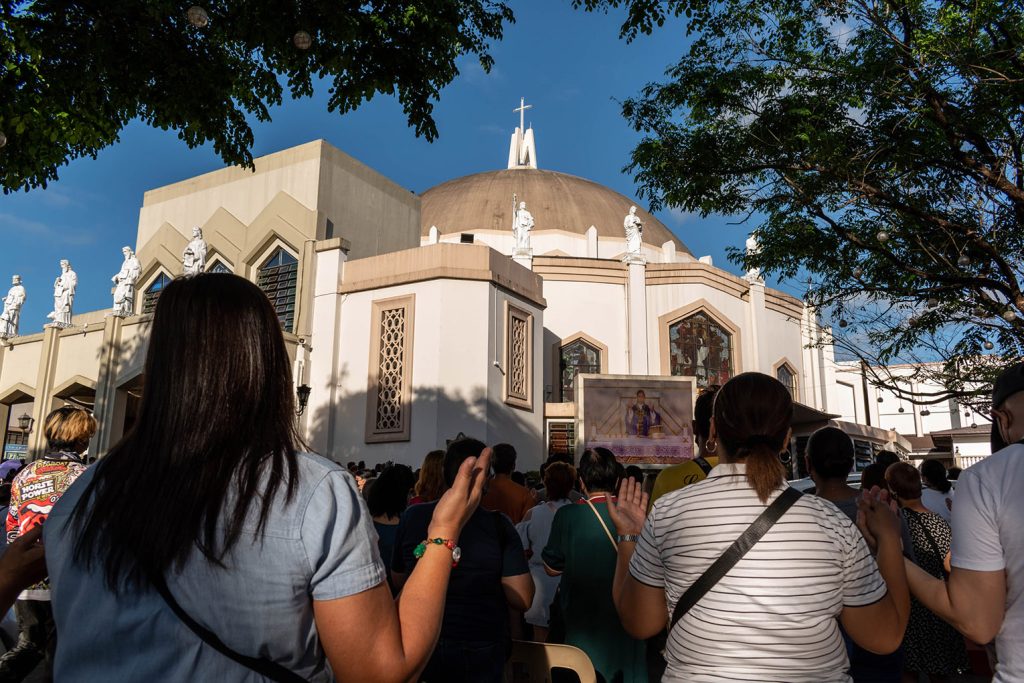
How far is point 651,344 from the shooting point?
2977cm

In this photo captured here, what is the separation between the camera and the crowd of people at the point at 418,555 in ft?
4.54

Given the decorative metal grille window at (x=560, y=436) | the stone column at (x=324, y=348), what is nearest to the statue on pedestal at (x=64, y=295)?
the stone column at (x=324, y=348)

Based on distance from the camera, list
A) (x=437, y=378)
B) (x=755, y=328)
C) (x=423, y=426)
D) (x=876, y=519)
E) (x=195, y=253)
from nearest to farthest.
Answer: (x=876, y=519) → (x=423, y=426) → (x=437, y=378) → (x=195, y=253) → (x=755, y=328)

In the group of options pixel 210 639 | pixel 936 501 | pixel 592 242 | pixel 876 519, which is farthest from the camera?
pixel 592 242

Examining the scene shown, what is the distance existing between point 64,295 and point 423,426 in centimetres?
1452

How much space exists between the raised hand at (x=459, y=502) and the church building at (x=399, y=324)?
44.2ft

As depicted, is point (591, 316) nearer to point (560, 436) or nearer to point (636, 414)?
point (560, 436)

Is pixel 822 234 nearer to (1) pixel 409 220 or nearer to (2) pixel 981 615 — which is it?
(2) pixel 981 615

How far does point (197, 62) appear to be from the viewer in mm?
8477

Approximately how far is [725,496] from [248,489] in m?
1.35

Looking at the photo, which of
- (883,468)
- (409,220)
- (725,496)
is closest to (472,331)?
(409,220)

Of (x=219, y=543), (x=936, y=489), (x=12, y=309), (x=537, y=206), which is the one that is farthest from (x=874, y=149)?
(x=537, y=206)

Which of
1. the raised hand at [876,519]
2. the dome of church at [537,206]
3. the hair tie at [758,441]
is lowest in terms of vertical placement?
the raised hand at [876,519]

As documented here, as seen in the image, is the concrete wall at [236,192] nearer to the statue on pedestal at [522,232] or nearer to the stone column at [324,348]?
the stone column at [324,348]
